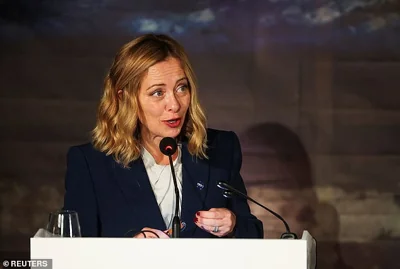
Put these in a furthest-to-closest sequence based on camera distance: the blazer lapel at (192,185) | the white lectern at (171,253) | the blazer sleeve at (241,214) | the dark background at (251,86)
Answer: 1. the dark background at (251,86)
2. the blazer lapel at (192,185)
3. the blazer sleeve at (241,214)
4. the white lectern at (171,253)

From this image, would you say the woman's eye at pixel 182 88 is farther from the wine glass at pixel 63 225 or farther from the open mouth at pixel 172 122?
the wine glass at pixel 63 225

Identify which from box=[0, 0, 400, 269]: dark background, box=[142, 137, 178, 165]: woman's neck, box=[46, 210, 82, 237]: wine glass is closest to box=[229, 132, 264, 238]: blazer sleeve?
box=[142, 137, 178, 165]: woman's neck

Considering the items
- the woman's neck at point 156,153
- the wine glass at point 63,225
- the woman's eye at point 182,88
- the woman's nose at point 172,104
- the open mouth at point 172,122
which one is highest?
the woman's eye at point 182,88

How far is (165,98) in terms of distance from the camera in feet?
9.90

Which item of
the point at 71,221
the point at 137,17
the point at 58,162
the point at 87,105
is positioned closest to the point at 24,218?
the point at 58,162

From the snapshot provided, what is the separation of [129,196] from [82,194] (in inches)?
6.3

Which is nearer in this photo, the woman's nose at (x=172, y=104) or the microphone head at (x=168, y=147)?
the microphone head at (x=168, y=147)

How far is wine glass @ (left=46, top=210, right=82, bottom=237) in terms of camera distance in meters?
2.36

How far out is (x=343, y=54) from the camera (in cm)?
436

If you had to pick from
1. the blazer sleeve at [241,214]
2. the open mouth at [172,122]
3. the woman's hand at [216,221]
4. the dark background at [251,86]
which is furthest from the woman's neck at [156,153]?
the dark background at [251,86]

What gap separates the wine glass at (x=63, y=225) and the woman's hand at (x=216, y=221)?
1.47 ft

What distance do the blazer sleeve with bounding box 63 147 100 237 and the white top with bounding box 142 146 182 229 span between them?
8.4 inches

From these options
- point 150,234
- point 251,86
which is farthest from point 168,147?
point 251,86

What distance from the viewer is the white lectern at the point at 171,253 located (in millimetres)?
2160
